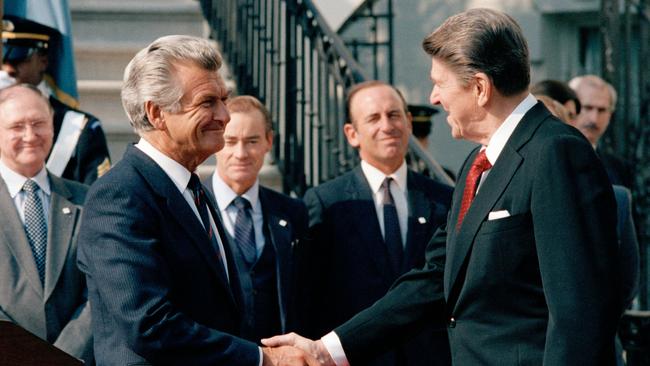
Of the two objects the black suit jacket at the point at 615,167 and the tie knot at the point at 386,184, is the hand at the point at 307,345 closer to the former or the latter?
the tie knot at the point at 386,184

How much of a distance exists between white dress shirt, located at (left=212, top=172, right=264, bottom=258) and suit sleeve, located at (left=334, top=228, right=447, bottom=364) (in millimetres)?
1186

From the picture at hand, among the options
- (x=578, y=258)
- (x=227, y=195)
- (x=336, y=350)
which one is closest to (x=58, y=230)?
(x=227, y=195)

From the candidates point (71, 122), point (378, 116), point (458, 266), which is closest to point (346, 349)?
point (458, 266)

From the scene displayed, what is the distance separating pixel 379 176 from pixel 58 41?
7.09 ft

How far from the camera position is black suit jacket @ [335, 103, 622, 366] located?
3.68 meters

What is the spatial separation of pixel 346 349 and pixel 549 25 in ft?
23.1

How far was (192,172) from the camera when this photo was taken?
4.23m

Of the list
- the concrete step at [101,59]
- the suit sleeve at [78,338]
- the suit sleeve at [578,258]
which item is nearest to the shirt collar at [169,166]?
the suit sleeve at [578,258]

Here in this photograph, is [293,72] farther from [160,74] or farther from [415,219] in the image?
[160,74]

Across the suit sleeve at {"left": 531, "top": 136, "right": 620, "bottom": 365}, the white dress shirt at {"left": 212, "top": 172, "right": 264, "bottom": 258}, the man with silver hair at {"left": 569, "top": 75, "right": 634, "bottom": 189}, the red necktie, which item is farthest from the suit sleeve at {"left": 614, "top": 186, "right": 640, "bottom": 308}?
the man with silver hair at {"left": 569, "top": 75, "right": 634, "bottom": 189}

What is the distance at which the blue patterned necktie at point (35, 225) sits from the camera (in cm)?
550

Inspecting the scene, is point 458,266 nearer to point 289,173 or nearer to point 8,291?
point 8,291

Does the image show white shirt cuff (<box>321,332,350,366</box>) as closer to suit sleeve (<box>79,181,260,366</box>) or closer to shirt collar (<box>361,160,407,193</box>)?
suit sleeve (<box>79,181,260,366</box>)

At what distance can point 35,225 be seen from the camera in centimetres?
557
